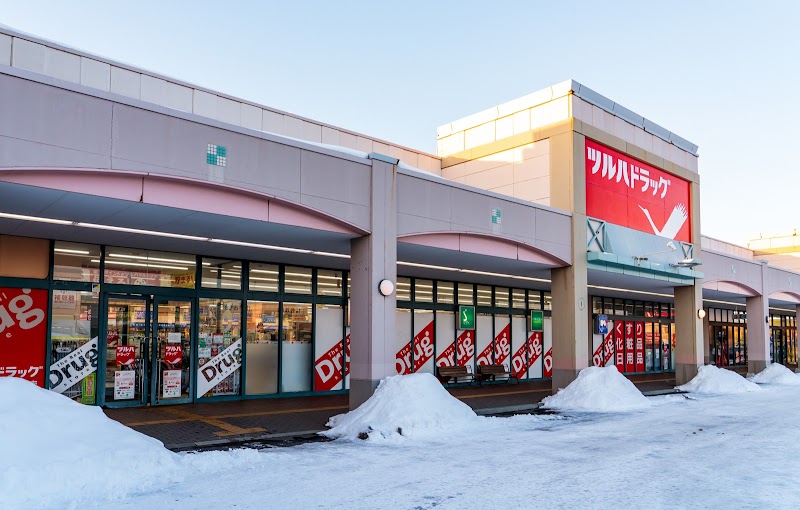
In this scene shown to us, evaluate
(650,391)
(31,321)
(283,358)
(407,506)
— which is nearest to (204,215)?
(31,321)

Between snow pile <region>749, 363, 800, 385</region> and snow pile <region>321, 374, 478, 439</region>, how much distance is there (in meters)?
18.5

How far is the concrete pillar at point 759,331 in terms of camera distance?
96.2 feet

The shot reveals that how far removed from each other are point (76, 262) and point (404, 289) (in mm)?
9552

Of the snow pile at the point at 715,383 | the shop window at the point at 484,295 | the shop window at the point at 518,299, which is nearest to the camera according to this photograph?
the snow pile at the point at 715,383

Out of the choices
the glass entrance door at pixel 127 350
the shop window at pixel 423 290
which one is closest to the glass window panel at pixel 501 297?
the shop window at pixel 423 290

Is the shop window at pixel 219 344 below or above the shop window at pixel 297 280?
below

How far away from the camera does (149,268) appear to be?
1488cm

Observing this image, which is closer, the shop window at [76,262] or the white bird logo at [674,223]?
the shop window at [76,262]

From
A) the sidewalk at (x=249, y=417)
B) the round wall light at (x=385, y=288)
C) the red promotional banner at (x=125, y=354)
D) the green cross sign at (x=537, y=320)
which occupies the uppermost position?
the round wall light at (x=385, y=288)

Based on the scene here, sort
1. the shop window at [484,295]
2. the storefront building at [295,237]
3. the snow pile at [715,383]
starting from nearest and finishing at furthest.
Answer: the storefront building at [295,237] → the snow pile at [715,383] → the shop window at [484,295]

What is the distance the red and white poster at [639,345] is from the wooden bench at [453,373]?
12840 millimetres

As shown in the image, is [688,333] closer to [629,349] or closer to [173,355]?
[629,349]

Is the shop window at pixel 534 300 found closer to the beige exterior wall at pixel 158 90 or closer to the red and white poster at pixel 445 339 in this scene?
the red and white poster at pixel 445 339

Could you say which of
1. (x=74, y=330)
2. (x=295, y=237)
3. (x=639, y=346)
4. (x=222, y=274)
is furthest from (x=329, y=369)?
(x=639, y=346)
